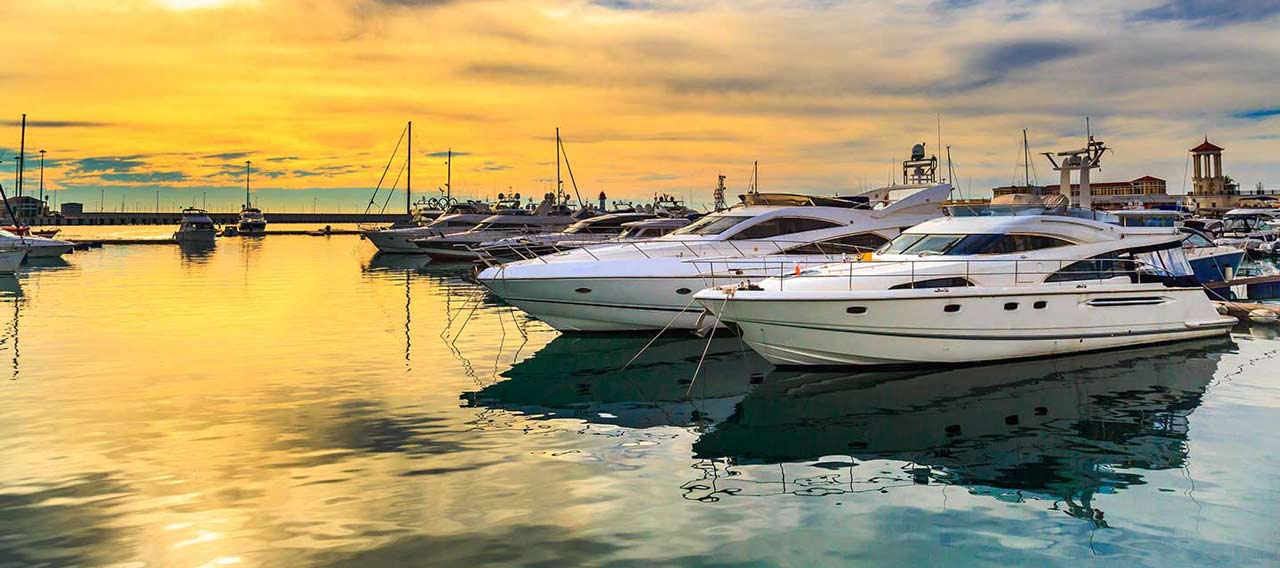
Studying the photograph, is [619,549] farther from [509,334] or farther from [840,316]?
[509,334]

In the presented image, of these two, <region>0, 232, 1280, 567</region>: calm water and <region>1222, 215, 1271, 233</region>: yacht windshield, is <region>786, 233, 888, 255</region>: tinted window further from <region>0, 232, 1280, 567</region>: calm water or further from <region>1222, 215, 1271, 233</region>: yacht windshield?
<region>1222, 215, 1271, 233</region>: yacht windshield

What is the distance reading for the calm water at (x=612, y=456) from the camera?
803 centimetres

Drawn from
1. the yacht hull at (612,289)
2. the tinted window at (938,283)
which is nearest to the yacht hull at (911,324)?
the tinted window at (938,283)

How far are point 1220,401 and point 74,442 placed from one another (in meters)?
15.2

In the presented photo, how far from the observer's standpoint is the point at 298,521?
27.8 feet

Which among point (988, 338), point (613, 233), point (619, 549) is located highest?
point (613, 233)

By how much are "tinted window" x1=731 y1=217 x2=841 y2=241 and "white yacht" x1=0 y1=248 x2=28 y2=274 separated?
31.4 meters

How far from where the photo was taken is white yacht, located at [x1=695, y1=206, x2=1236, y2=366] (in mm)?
15398

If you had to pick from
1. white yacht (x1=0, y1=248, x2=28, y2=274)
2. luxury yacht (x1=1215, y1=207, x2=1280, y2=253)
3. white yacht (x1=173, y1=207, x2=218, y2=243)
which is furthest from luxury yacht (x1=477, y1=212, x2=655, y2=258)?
white yacht (x1=173, y1=207, x2=218, y2=243)

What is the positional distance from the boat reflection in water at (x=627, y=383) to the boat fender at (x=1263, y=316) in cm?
1263

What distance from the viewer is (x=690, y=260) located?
67.6 feet

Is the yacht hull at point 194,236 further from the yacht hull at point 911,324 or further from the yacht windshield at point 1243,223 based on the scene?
the yacht windshield at point 1243,223

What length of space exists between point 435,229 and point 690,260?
148 feet

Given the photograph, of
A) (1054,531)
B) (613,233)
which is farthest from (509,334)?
(613,233)
